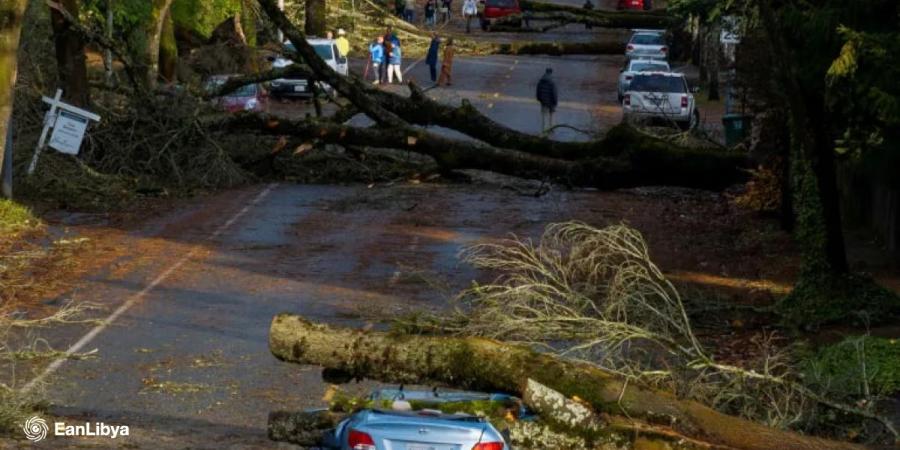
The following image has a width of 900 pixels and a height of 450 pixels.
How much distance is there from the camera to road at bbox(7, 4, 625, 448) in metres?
14.7

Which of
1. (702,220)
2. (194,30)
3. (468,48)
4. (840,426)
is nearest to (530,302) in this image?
(840,426)

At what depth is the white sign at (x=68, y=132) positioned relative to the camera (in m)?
28.3

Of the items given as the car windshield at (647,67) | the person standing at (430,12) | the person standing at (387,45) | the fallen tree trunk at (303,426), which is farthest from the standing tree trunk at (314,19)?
the fallen tree trunk at (303,426)

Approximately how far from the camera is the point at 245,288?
21219mm

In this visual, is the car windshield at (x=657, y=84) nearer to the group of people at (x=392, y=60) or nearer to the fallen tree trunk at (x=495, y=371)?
the group of people at (x=392, y=60)

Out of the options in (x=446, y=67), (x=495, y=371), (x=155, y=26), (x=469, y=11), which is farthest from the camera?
(x=469, y=11)

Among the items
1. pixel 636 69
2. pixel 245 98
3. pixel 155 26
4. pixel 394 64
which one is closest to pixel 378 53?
pixel 394 64

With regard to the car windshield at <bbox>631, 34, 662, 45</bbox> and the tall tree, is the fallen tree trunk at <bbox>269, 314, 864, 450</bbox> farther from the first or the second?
the car windshield at <bbox>631, 34, 662, 45</bbox>

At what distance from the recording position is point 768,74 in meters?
23.5

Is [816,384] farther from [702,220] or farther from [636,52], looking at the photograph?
[636,52]

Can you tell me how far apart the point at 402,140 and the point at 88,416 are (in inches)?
598

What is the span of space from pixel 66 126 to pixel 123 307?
9574mm

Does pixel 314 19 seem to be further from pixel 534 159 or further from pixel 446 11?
pixel 534 159

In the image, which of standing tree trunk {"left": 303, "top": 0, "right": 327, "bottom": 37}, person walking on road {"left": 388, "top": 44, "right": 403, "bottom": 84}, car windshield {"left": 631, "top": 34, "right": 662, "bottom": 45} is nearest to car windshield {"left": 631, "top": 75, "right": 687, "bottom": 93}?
person walking on road {"left": 388, "top": 44, "right": 403, "bottom": 84}
